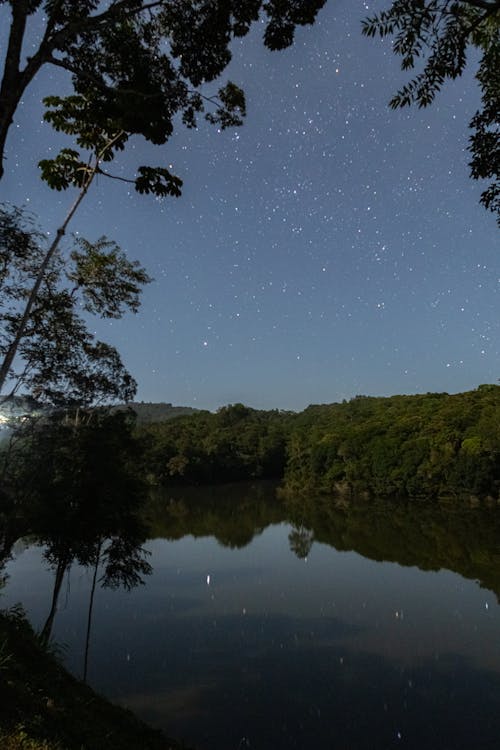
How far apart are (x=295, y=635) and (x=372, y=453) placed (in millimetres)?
53303

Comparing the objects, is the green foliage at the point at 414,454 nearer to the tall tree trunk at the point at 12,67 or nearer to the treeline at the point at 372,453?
the treeline at the point at 372,453

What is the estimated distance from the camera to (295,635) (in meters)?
23.1

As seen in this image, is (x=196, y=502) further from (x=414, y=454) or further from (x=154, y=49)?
(x=154, y=49)

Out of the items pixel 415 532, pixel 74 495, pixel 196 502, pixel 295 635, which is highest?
pixel 74 495

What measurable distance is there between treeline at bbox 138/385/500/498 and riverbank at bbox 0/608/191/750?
3786cm

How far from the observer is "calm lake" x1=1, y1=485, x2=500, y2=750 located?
15.2 meters

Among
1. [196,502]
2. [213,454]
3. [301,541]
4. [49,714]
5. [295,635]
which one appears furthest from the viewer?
[213,454]

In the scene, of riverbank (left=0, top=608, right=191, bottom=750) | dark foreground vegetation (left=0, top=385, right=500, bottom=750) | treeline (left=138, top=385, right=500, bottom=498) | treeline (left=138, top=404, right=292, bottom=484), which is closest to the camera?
riverbank (left=0, top=608, right=191, bottom=750)

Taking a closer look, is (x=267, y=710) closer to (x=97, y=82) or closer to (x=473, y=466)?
(x=97, y=82)

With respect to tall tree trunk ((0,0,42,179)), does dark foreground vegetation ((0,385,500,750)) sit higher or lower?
lower

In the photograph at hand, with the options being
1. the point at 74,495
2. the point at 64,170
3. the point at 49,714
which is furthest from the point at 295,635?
the point at 64,170

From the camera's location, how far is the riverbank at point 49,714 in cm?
571

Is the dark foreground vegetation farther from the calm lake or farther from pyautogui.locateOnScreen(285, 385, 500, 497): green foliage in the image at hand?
the calm lake

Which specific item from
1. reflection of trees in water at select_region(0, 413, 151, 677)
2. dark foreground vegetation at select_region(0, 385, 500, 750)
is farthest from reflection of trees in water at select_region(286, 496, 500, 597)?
reflection of trees in water at select_region(0, 413, 151, 677)
